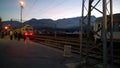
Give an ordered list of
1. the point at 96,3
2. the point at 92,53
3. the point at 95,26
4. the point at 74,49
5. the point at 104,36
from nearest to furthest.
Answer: the point at 104,36 → the point at 96,3 → the point at 92,53 → the point at 74,49 → the point at 95,26

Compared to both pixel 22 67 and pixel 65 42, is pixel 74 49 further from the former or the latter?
pixel 22 67

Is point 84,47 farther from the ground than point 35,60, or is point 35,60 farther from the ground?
point 84,47

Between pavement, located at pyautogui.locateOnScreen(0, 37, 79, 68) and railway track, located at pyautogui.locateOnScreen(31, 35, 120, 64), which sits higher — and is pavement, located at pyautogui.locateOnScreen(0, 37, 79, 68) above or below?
below

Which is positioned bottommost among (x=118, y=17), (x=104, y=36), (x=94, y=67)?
(x=94, y=67)

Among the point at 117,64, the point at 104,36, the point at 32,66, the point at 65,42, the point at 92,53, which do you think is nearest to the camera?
the point at 104,36

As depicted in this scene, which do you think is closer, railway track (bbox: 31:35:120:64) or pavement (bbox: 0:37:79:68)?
pavement (bbox: 0:37:79:68)

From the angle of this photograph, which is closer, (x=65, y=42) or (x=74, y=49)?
(x=74, y=49)

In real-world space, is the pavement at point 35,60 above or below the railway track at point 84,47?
below

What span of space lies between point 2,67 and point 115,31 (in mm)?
14509

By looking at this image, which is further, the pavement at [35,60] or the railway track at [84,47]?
the railway track at [84,47]

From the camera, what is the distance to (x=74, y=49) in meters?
24.1

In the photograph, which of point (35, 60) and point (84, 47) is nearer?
point (35, 60)

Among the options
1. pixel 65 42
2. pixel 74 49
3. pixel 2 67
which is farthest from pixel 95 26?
pixel 2 67

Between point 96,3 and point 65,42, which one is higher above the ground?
point 96,3
